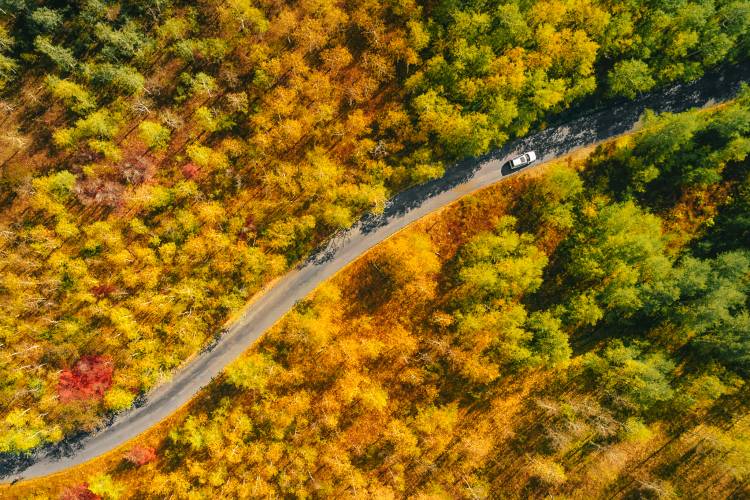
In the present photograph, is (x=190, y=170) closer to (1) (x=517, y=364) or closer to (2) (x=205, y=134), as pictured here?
(2) (x=205, y=134)

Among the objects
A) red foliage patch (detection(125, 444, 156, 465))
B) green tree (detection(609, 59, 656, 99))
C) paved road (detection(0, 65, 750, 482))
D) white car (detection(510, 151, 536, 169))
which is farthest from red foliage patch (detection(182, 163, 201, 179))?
green tree (detection(609, 59, 656, 99))

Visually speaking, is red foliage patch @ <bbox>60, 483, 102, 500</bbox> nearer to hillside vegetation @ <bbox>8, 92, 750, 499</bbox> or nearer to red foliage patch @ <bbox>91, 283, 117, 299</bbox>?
hillside vegetation @ <bbox>8, 92, 750, 499</bbox>

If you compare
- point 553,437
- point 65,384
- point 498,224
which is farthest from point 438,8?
point 65,384

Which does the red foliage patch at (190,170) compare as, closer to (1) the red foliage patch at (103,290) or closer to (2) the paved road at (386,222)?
(1) the red foliage patch at (103,290)

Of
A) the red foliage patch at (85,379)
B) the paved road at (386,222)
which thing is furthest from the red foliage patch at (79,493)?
the red foliage patch at (85,379)

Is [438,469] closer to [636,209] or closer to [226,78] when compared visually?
[636,209]
